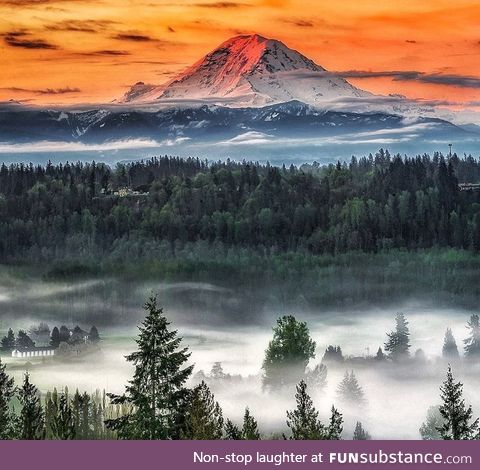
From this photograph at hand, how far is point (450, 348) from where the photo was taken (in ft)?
55.4

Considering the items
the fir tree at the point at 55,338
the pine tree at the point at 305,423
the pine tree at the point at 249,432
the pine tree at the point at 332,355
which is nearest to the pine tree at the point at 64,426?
the pine tree at the point at 249,432

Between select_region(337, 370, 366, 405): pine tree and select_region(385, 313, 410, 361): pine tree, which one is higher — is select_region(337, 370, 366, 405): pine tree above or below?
below

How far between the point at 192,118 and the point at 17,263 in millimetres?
3430

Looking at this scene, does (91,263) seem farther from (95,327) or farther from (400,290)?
(400,290)

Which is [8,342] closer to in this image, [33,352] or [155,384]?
[33,352]

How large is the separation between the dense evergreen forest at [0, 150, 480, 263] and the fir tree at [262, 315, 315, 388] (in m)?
1.81

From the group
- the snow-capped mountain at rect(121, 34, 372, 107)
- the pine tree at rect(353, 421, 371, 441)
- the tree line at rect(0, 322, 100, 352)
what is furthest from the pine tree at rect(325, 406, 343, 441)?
the snow-capped mountain at rect(121, 34, 372, 107)

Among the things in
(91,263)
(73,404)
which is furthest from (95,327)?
(73,404)

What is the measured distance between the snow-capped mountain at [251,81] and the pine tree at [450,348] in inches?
156

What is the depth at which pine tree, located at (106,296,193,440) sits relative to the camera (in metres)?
11.7

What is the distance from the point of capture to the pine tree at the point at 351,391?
51.9 ft

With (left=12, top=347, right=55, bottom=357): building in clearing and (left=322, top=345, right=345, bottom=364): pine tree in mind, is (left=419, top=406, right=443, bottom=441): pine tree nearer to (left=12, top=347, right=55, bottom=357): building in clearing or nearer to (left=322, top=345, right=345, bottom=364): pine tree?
(left=322, top=345, right=345, bottom=364): pine tree
